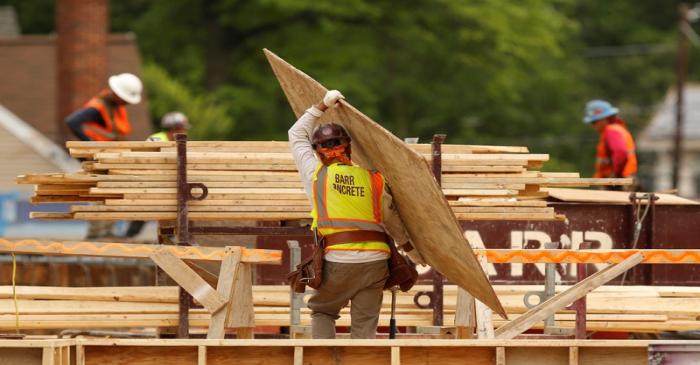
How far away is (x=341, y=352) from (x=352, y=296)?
66cm

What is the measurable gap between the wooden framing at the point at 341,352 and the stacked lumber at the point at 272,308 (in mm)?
1772

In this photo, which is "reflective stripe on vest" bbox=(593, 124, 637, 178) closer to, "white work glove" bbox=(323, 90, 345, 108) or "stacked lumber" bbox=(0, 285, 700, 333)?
"stacked lumber" bbox=(0, 285, 700, 333)

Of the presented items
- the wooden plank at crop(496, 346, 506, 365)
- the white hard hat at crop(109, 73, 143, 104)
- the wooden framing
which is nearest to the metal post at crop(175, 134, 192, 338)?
the wooden framing

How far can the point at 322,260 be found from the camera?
36.1 feet

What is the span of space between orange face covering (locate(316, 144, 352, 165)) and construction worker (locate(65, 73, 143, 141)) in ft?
24.3

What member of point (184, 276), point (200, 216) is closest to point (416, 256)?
point (184, 276)

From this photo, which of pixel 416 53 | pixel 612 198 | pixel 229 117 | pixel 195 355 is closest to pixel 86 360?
pixel 195 355

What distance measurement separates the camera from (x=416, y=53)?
50406 millimetres

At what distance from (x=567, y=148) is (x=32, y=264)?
42.8 m

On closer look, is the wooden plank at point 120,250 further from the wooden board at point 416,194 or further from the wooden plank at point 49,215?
the wooden board at point 416,194

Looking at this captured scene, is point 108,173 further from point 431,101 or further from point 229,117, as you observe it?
point 431,101

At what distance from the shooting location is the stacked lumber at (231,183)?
12492 millimetres

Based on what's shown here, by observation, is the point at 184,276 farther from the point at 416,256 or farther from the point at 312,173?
the point at 416,256

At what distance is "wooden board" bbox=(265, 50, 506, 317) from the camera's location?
10289 mm
